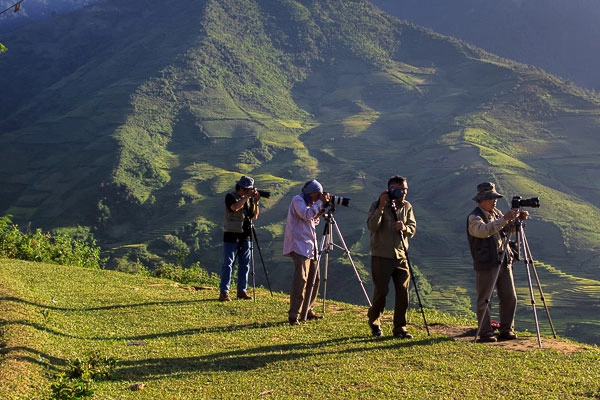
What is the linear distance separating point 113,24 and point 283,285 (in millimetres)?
128379

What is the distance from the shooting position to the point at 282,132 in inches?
4215

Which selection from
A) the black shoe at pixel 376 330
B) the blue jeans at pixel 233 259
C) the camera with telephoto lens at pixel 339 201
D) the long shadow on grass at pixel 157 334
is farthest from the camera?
the blue jeans at pixel 233 259

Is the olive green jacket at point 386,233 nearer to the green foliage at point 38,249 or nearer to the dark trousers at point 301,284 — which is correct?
the dark trousers at point 301,284

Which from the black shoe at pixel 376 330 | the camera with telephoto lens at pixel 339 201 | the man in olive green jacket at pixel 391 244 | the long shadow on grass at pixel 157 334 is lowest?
the long shadow on grass at pixel 157 334

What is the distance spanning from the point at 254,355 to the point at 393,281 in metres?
2.07

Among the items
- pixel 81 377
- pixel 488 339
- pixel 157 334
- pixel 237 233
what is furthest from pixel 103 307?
pixel 488 339

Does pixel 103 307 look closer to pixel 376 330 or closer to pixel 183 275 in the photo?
pixel 376 330

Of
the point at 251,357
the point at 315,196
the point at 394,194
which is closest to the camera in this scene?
the point at 251,357

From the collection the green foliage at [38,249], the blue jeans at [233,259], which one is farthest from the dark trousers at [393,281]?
the green foliage at [38,249]

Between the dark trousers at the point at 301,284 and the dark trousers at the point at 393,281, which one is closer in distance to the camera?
the dark trousers at the point at 393,281

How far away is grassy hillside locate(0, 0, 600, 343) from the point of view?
67812 millimetres

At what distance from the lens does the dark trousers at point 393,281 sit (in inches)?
364

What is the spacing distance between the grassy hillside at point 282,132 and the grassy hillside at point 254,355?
88.6 feet

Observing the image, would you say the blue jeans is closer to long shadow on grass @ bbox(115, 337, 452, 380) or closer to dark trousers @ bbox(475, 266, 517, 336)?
long shadow on grass @ bbox(115, 337, 452, 380)
